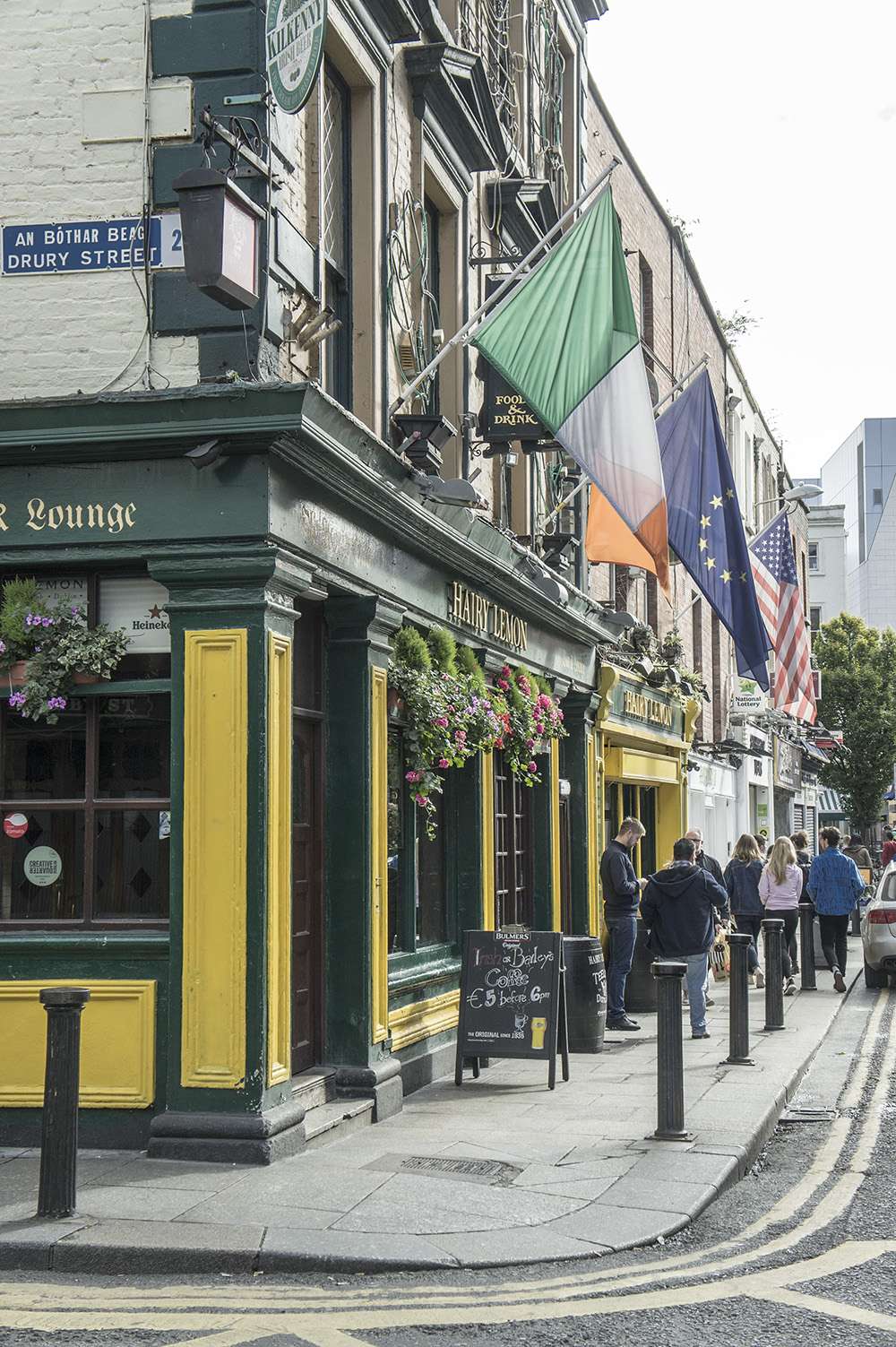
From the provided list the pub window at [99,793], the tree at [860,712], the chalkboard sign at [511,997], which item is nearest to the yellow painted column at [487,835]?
the chalkboard sign at [511,997]

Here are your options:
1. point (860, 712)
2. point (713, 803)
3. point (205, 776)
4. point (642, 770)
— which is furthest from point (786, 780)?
point (205, 776)

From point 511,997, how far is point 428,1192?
11.9 feet

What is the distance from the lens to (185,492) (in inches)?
324

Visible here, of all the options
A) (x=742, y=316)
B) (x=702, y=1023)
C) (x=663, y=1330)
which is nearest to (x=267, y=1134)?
(x=663, y=1330)

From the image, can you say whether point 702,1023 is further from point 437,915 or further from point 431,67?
point 431,67

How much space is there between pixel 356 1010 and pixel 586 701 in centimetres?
852

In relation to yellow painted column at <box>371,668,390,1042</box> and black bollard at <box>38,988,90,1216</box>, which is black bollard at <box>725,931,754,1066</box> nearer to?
yellow painted column at <box>371,668,390,1042</box>

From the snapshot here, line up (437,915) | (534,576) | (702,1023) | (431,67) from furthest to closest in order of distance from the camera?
(534,576)
(702,1023)
(437,915)
(431,67)

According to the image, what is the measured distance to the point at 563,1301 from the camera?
5.70m

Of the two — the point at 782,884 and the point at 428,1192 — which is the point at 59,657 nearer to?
the point at 428,1192

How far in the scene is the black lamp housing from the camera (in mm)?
7859

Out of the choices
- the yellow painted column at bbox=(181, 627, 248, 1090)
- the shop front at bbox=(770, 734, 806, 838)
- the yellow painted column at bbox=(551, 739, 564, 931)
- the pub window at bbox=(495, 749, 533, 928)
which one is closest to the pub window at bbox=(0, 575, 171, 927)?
the yellow painted column at bbox=(181, 627, 248, 1090)

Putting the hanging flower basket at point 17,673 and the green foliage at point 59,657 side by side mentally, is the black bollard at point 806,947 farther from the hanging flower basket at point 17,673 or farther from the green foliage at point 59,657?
the hanging flower basket at point 17,673

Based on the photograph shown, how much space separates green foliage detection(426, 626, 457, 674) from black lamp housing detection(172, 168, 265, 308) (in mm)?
3949
